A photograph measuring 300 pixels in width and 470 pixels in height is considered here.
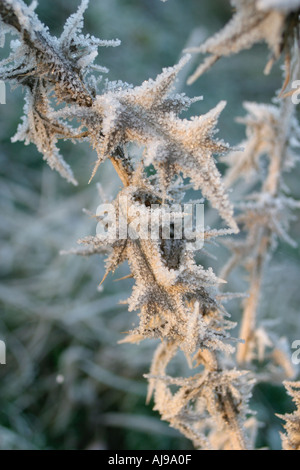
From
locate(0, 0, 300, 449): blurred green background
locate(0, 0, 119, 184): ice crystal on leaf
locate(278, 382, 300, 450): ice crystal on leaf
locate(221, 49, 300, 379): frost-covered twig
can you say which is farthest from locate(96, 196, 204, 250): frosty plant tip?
locate(0, 0, 300, 449): blurred green background

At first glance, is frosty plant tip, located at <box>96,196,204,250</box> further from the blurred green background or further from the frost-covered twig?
the blurred green background

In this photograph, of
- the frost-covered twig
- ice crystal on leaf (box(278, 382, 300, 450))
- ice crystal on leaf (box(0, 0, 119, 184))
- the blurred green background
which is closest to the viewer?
ice crystal on leaf (box(0, 0, 119, 184))

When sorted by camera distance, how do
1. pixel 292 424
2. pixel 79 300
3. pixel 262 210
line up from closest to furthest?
pixel 292 424 → pixel 262 210 → pixel 79 300

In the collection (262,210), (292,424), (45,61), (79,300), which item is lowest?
(292,424)

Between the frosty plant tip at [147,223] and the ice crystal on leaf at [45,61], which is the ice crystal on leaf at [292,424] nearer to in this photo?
the frosty plant tip at [147,223]

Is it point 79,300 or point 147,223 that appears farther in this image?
point 79,300

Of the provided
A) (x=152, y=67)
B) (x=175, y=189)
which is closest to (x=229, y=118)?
(x=152, y=67)

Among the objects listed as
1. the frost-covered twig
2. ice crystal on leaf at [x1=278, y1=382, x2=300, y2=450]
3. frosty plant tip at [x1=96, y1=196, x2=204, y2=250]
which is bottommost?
ice crystal on leaf at [x1=278, y1=382, x2=300, y2=450]

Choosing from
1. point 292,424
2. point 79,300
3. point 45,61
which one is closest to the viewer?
point 45,61

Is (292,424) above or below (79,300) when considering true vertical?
below

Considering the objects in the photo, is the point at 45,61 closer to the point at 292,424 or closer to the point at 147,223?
the point at 147,223

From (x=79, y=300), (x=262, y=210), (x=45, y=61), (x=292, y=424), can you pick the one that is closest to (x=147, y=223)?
(x=45, y=61)
